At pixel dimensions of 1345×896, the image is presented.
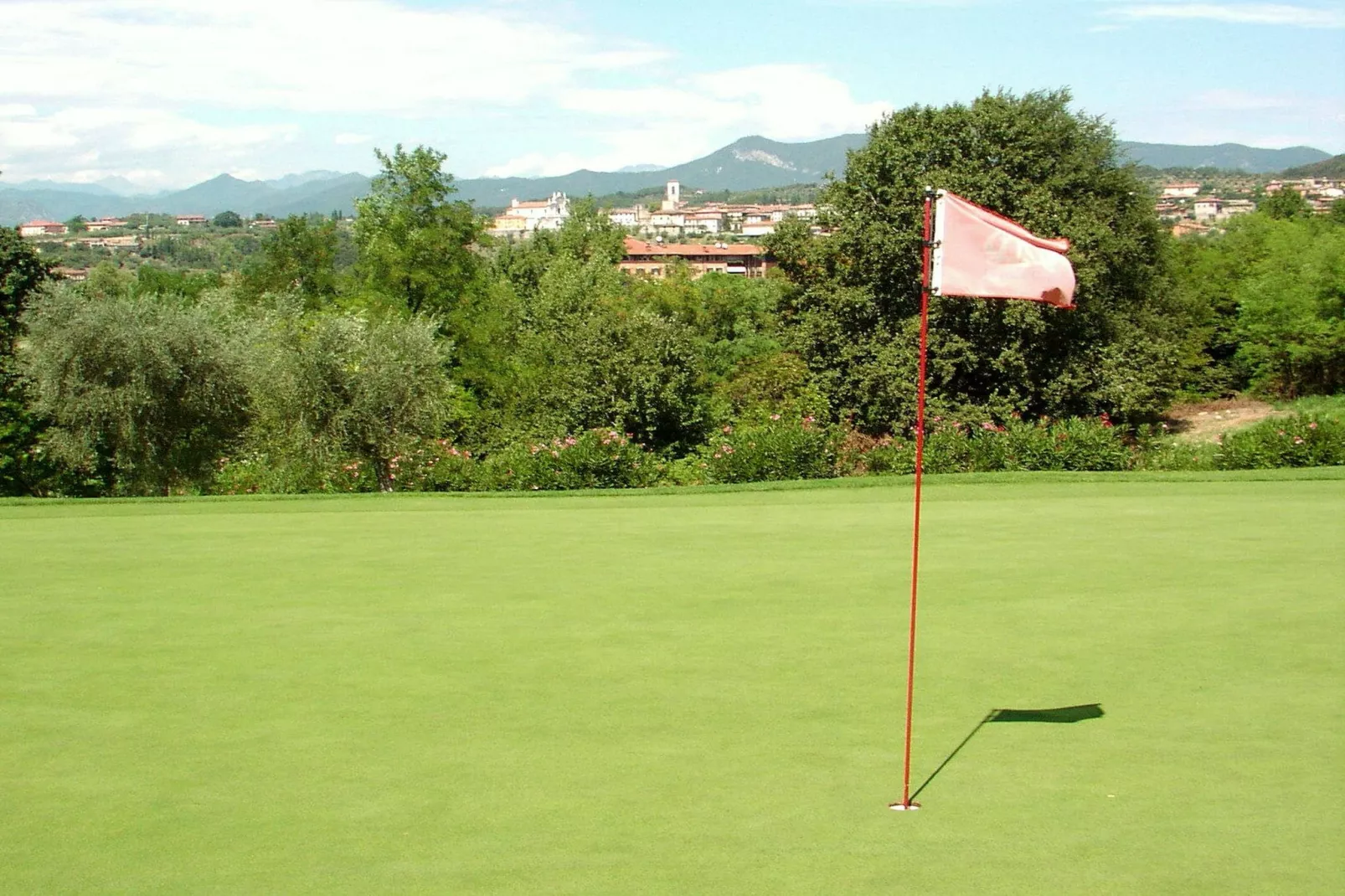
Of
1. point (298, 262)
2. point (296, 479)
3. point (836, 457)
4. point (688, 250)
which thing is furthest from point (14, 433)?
point (688, 250)

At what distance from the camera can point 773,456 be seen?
18.2m

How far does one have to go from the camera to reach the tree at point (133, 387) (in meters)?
26.1

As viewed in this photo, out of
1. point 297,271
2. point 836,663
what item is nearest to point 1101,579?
point 836,663

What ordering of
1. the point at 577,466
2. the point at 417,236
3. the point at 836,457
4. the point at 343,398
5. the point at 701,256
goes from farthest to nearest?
the point at 701,256 → the point at 417,236 → the point at 343,398 → the point at 836,457 → the point at 577,466

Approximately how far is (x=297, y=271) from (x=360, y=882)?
184 ft

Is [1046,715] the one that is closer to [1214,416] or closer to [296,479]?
[296,479]

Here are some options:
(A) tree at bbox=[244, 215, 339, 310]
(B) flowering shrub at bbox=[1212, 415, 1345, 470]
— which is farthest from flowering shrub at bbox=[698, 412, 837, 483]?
(A) tree at bbox=[244, 215, 339, 310]

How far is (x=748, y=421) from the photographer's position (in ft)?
68.9

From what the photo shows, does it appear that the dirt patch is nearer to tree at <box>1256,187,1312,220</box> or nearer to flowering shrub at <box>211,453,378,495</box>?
tree at <box>1256,187,1312,220</box>

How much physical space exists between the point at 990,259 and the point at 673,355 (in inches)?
748

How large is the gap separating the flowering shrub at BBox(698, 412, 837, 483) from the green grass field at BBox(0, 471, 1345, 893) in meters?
5.86

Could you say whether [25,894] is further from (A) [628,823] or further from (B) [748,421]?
(B) [748,421]

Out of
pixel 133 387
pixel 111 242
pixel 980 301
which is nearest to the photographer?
pixel 133 387

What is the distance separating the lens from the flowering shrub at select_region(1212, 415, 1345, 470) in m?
17.8
